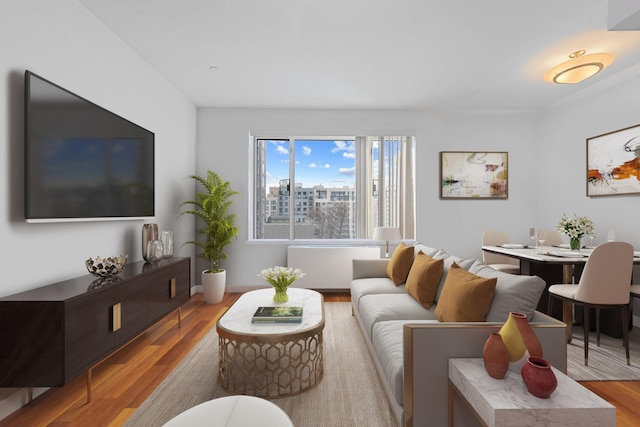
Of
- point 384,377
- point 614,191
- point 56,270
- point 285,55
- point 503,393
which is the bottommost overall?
point 384,377

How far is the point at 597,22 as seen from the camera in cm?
281

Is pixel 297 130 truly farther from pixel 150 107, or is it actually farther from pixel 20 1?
pixel 20 1

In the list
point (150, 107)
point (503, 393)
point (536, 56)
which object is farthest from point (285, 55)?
point (503, 393)

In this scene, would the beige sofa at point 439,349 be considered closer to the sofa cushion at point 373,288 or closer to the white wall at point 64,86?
the sofa cushion at point 373,288

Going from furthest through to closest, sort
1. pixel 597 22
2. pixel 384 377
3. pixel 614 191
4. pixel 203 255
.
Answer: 1. pixel 203 255
2. pixel 614 191
3. pixel 597 22
4. pixel 384 377

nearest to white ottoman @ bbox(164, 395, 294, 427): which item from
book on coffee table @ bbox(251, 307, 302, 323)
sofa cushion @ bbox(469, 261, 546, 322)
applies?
book on coffee table @ bbox(251, 307, 302, 323)

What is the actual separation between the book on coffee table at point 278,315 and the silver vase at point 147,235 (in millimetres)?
1425

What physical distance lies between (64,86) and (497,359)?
10.5ft

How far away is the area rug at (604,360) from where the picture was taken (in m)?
2.45

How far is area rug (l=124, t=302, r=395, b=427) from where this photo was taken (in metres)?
1.92

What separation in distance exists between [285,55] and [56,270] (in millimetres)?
2696

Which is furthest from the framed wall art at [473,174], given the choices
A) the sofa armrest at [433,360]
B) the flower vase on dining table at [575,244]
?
the sofa armrest at [433,360]

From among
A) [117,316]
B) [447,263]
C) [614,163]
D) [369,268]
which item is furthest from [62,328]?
[614,163]

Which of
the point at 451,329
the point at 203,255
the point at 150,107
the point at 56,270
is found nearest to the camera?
A: the point at 451,329
